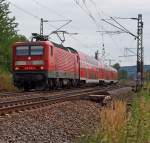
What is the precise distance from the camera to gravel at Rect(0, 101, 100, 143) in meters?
11.3

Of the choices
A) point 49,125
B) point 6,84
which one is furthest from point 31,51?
point 49,125

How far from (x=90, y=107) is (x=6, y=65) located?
49.6 metres

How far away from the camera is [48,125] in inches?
535

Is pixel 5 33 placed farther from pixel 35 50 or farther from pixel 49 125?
pixel 49 125

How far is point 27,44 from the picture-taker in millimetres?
31922

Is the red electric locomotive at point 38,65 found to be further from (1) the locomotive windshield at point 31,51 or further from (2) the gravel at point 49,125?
(2) the gravel at point 49,125

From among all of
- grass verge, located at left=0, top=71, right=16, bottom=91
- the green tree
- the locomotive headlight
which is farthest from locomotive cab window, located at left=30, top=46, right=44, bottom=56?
the green tree

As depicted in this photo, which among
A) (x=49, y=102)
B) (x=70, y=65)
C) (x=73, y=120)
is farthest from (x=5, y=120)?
(x=70, y=65)

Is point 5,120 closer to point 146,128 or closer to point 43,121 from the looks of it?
point 43,121

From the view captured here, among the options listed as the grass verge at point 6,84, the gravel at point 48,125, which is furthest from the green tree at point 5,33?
the gravel at point 48,125

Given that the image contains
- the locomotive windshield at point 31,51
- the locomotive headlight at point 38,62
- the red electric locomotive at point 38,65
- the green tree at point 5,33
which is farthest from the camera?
the green tree at point 5,33

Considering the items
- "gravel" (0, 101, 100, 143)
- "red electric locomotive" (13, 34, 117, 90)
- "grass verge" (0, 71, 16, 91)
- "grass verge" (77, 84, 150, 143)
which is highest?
"red electric locomotive" (13, 34, 117, 90)

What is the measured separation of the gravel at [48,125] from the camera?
11.3m

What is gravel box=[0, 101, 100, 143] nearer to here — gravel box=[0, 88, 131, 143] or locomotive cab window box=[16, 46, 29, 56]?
gravel box=[0, 88, 131, 143]
